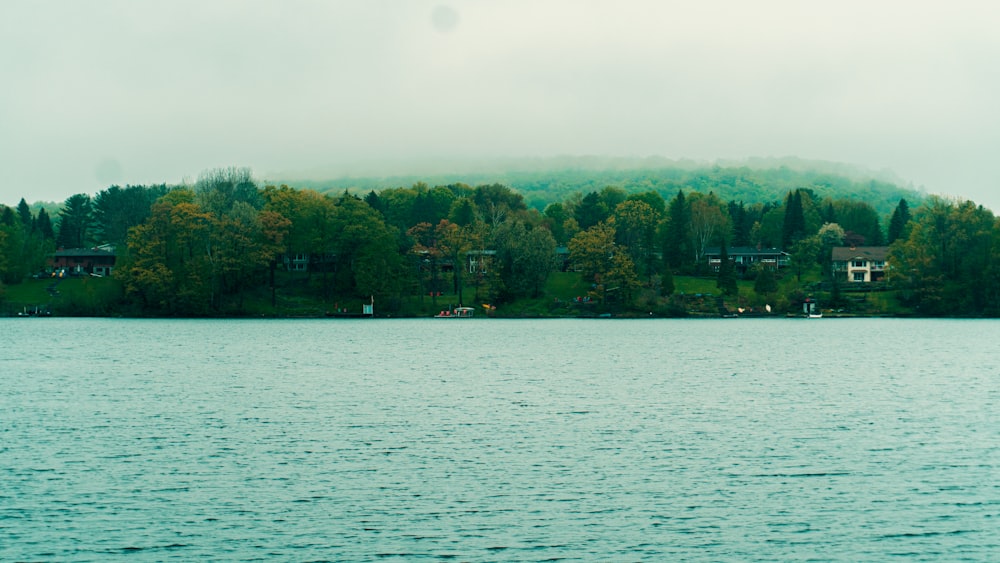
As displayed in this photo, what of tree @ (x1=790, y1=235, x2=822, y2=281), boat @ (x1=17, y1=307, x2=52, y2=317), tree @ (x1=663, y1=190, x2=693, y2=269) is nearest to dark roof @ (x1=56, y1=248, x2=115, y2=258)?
boat @ (x1=17, y1=307, x2=52, y2=317)

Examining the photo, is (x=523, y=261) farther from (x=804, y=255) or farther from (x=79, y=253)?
(x=79, y=253)

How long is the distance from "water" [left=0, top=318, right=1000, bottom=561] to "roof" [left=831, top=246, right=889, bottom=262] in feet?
367

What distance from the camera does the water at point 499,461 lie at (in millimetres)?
26422

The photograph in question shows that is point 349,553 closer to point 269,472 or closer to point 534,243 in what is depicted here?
point 269,472

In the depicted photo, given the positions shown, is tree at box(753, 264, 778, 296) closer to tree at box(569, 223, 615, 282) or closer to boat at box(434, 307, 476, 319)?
tree at box(569, 223, 615, 282)

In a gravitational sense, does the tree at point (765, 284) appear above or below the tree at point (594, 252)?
below

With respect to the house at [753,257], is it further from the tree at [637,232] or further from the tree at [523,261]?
→ the tree at [523,261]

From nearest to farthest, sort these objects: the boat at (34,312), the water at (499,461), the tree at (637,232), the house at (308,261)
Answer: the water at (499,461) < the boat at (34,312) < the house at (308,261) < the tree at (637,232)

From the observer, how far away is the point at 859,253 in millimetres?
186000

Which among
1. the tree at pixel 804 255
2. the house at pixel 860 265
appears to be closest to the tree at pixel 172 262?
the tree at pixel 804 255

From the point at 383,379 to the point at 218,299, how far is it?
309ft

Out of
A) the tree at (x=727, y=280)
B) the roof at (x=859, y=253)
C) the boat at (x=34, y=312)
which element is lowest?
the boat at (x=34, y=312)

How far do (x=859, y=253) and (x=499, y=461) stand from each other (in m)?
166

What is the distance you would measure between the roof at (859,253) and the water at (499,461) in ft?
367
